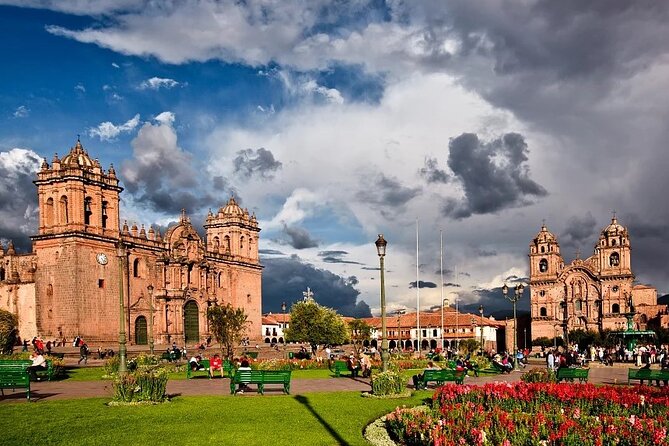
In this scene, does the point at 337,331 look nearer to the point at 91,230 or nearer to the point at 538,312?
the point at 91,230

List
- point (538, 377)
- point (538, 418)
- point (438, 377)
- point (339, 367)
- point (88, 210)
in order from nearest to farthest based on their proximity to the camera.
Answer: point (538, 418) → point (538, 377) → point (438, 377) → point (339, 367) → point (88, 210)

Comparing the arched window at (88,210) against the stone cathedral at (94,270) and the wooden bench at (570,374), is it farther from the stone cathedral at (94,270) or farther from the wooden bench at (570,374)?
the wooden bench at (570,374)

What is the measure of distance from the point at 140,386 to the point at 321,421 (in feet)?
16.9

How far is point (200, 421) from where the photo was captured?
13.8 m

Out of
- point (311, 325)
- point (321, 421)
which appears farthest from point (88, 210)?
point (321, 421)

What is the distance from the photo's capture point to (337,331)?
67188mm

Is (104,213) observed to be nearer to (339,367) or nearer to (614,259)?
(339,367)

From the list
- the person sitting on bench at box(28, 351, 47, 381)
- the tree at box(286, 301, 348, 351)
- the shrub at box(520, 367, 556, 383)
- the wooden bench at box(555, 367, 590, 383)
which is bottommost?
the tree at box(286, 301, 348, 351)

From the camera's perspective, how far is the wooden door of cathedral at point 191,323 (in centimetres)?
5969

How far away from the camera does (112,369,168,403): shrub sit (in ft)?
53.4

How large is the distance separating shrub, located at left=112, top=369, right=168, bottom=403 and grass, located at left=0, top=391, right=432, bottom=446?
47cm

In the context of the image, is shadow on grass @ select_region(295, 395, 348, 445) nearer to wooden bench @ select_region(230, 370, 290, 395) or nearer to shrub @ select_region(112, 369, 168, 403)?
wooden bench @ select_region(230, 370, 290, 395)

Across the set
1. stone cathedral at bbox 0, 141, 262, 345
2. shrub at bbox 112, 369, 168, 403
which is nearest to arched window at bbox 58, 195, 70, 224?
stone cathedral at bbox 0, 141, 262, 345

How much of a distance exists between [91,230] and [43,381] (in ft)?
87.6
